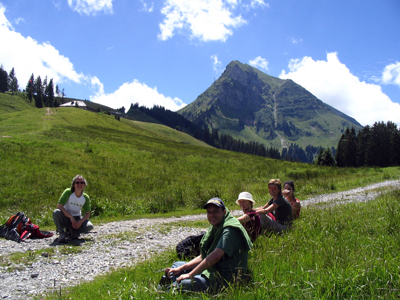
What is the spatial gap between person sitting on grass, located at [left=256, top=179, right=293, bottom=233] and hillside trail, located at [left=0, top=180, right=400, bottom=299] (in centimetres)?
338

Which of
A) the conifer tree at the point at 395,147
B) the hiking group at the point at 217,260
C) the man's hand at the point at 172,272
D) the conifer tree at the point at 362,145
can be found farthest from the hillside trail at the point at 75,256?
the conifer tree at the point at 362,145

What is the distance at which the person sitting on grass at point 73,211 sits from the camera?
28.6 ft

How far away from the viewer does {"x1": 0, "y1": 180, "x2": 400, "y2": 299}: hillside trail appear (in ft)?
18.0

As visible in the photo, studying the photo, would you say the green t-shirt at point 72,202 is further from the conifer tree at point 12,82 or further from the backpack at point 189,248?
the conifer tree at point 12,82

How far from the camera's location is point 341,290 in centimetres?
343

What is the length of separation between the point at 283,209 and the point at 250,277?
3.75 metres


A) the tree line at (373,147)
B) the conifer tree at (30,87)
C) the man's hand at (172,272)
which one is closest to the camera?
the man's hand at (172,272)

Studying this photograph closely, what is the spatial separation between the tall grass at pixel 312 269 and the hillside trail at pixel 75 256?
70cm

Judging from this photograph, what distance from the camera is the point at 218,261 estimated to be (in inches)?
174

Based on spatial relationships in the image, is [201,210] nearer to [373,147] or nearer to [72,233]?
[72,233]

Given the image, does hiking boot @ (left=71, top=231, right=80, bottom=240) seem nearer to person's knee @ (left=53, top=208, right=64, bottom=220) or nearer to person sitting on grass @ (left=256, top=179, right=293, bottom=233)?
person's knee @ (left=53, top=208, right=64, bottom=220)

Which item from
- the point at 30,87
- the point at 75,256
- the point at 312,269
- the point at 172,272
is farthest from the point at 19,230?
the point at 30,87

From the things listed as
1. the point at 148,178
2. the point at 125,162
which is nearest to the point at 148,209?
the point at 148,178

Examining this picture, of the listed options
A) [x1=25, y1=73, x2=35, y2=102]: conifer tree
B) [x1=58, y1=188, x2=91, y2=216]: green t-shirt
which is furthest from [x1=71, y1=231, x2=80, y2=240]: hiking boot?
[x1=25, y1=73, x2=35, y2=102]: conifer tree
